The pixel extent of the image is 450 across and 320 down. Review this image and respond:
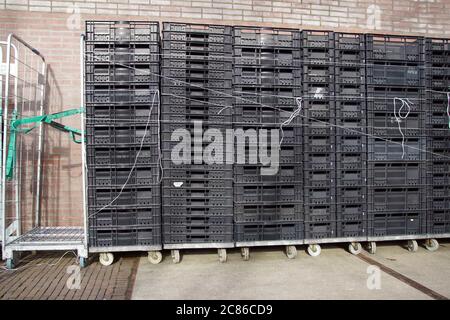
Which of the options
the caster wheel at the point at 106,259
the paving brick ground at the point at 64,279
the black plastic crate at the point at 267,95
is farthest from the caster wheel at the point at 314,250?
the caster wheel at the point at 106,259

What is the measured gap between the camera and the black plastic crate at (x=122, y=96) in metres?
4.67

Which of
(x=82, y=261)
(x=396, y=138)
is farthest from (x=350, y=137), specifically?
(x=82, y=261)

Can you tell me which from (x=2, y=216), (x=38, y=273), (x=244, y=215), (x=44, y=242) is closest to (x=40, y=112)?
(x=2, y=216)

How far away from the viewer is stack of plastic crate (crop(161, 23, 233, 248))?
4.77 metres

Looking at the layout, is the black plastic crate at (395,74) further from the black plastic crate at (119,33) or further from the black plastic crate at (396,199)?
the black plastic crate at (119,33)

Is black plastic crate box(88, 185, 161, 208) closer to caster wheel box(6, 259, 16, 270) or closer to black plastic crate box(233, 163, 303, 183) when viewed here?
black plastic crate box(233, 163, 303, 183)

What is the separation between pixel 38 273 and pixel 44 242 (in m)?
0.44

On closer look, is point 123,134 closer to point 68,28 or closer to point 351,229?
point 68,28

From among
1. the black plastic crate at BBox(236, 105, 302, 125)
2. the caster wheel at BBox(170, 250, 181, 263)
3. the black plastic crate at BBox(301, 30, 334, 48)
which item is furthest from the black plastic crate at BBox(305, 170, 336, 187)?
the caster wheel at BBox(170, 250, 181, 263)

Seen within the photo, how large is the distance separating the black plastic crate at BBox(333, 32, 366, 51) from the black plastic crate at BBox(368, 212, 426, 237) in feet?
9.21

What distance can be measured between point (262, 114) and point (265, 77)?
1.95ft

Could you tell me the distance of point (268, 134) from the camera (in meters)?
4.94

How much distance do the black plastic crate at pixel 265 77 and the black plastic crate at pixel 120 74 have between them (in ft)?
4.18
